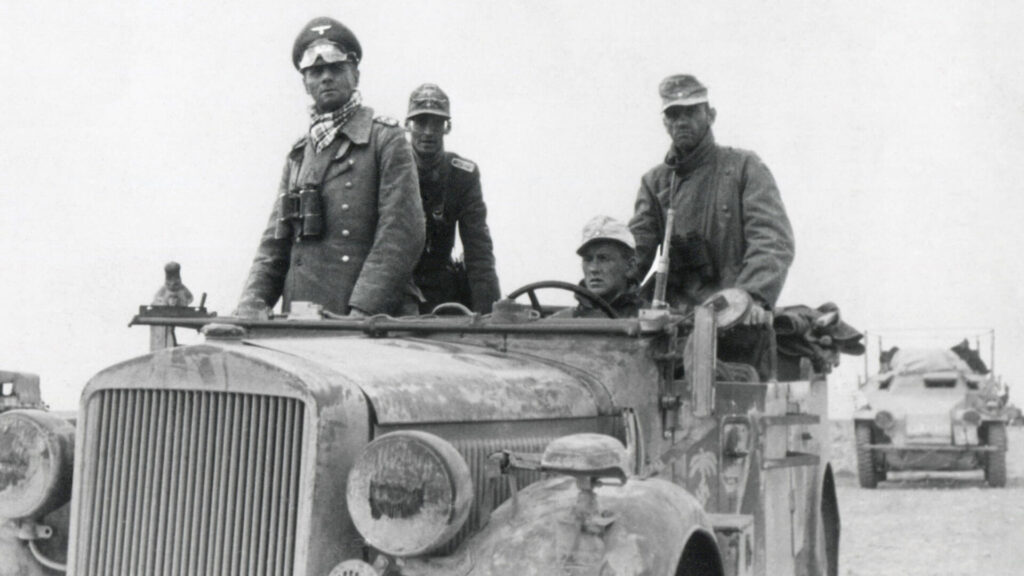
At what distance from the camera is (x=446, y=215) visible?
26.4 ft

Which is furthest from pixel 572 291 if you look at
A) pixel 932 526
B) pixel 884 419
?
pixel 884 419

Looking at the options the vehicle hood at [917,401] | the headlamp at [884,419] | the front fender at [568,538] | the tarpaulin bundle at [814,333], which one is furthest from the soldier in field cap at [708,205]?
the vehicle hood at [917,401]

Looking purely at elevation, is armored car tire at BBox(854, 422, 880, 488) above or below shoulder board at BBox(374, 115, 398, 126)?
below

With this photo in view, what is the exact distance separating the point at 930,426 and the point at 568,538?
1625cm

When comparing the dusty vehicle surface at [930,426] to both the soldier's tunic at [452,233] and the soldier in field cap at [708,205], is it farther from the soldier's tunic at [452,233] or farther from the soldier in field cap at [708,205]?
the soldier in field cap at [708,205]

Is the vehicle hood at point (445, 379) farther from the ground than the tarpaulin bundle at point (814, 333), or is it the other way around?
the tarpaulin bundle at point (814, 333)

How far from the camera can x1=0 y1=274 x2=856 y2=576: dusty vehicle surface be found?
391cm

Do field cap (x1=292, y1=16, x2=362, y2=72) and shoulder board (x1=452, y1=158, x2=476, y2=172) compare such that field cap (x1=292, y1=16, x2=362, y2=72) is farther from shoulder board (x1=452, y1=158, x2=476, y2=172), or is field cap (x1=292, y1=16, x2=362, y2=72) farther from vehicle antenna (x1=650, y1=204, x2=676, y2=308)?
vehicle antenna (x1=650, y1=204, x2=676, y2=308)

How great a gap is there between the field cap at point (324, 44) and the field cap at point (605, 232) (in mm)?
1325

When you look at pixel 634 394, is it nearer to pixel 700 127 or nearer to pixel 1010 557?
pixel 700 127

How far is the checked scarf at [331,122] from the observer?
6734mm

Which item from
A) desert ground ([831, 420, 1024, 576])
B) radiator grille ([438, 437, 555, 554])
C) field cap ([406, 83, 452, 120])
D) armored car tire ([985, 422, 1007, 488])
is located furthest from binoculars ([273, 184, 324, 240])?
armored car tire ([985, 422, 1007, 488])

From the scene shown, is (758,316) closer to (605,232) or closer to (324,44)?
(605,232)

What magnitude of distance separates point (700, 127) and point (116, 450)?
3.66 metres
